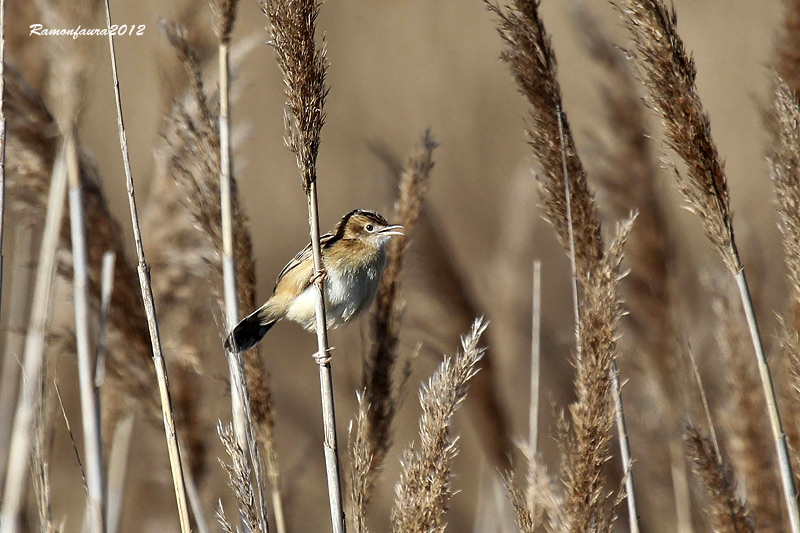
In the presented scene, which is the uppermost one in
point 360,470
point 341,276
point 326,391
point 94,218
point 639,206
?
point 94,218

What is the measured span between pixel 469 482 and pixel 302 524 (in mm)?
1225

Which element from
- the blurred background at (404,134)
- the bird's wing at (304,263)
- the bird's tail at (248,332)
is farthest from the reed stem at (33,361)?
the blurred background at (404,134)

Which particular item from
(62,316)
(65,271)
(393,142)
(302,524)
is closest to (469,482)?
(302,524)

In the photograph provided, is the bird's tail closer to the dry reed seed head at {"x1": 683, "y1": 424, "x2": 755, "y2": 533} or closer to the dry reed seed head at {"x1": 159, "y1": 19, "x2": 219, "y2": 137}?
the dry reed seed head at {"x1": 159, "y1": 19, "x2": 219, "y2": 137}

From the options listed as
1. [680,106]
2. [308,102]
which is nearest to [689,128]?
[680,106]

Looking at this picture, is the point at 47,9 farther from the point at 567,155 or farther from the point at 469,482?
the point at 469,482

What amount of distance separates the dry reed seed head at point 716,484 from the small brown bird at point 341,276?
4.27ft

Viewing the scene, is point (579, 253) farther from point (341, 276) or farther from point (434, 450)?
point (341, 276)

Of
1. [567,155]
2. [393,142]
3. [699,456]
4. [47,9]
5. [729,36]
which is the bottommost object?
[699,456]

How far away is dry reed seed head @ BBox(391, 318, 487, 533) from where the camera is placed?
1.64 m

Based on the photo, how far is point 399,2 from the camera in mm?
6527

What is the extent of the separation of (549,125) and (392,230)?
736 millimetres

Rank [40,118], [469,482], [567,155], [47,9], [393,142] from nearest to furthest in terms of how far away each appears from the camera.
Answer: [567,155] → [47,9] → [40,118] → [469,482] → [393,142]

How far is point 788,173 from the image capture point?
180 centimetres
